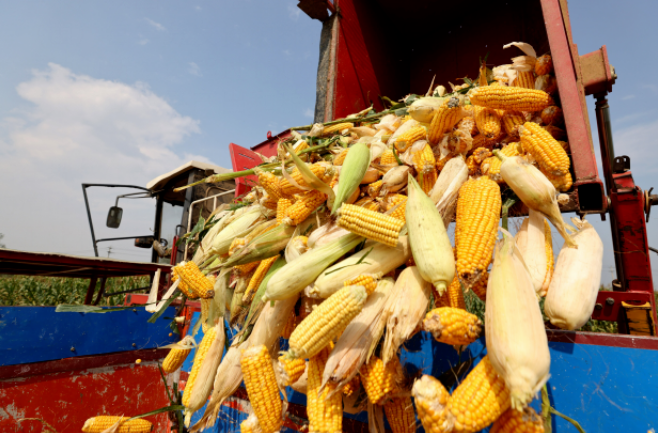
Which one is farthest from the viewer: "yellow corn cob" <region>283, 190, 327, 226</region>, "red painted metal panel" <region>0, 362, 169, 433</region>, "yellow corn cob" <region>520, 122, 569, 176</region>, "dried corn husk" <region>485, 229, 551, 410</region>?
"red painted metal panel" <region>0, 362, 169, 433</region>

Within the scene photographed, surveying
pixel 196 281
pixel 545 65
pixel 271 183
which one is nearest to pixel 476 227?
pixel 271 183

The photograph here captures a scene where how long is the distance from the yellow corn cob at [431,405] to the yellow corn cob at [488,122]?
1372mm

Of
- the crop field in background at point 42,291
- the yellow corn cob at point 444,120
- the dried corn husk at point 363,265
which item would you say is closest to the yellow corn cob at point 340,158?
the yellow corn cob at point 444,120

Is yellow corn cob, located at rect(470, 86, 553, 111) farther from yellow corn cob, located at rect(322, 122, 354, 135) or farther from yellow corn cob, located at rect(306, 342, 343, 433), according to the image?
yellow corn cob, located at rect(306, 342, 343, 433)

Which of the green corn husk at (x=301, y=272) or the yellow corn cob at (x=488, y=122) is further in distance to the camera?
the yellow corn cob at (x=488, y=122)

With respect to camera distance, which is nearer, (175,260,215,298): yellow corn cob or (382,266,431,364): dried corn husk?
(382,266,431,364): dried corn husk

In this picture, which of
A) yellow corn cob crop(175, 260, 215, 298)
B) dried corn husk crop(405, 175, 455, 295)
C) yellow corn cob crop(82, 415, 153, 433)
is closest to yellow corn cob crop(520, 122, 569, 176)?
dried corn husk crop(405, 175, 455, 295)

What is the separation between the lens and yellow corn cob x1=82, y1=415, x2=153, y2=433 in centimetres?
230

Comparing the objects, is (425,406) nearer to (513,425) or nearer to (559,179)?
(513,425)

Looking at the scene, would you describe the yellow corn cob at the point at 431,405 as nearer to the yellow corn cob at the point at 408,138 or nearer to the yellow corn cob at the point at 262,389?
the yellow corn cob at the point at 262,389

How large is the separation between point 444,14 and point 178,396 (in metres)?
4.78

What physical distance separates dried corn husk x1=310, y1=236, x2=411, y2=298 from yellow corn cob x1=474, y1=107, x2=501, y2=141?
0.91 m

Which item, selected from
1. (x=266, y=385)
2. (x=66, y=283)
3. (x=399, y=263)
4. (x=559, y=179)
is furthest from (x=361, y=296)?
(x=66, y=283)

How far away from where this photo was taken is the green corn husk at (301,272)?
1.25 meters
